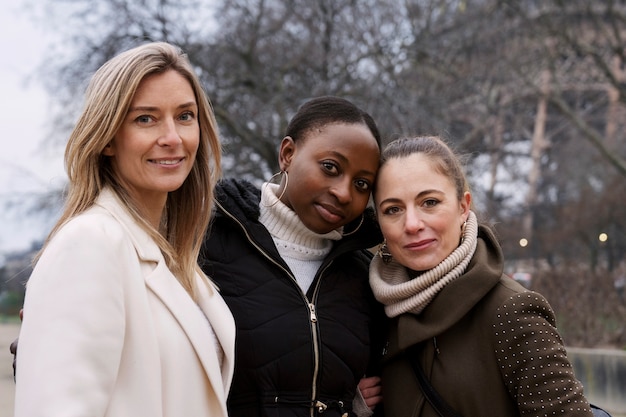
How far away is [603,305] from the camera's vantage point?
11.2 metres

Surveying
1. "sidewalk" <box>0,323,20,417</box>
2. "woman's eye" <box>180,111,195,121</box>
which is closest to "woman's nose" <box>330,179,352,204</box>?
"woman's eye" <box>180,111,195,121</box>

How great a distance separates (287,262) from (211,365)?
0.74 m

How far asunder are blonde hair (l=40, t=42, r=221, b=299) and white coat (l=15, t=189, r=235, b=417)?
0.07 m

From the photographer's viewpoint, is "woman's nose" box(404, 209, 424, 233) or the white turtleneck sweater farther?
the white turtleneck sweater

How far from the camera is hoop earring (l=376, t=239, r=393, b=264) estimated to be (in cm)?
309

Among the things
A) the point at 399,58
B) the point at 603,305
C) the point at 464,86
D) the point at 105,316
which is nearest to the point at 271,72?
the point at 399,58

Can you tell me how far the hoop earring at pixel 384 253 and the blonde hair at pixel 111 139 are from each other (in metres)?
0.79

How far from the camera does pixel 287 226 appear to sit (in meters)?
3.03

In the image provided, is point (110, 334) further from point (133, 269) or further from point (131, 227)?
point (131, 227)

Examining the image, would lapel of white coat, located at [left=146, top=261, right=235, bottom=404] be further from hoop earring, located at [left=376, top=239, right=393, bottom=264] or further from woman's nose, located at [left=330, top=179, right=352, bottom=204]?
hoop earring, located at [left=376, top=239, right=393, bottom=264]

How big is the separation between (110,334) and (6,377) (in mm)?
11160

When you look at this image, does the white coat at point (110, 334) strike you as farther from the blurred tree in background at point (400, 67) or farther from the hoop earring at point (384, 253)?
the blurred tree in background at point (400, 67)

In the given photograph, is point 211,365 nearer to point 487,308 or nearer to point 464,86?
point 487,308

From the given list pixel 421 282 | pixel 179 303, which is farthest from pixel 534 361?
pixel 179 303
